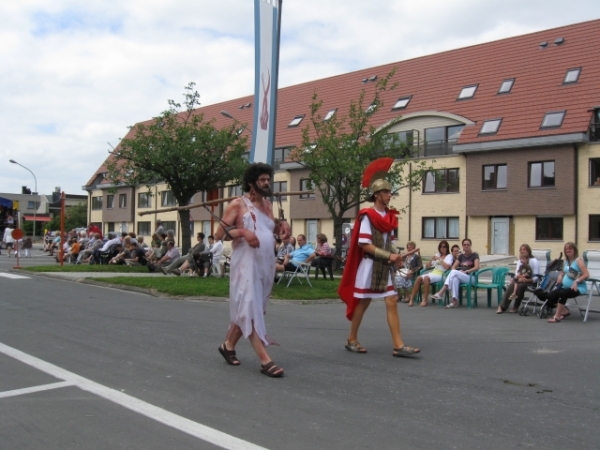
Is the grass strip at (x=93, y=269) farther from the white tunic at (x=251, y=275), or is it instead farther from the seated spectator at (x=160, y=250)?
the white tunic at (x=251, y=275)

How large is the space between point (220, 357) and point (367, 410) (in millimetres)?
2503

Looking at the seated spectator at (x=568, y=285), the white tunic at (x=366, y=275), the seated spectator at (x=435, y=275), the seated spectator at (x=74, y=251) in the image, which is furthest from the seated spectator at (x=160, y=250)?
the white tunic at (x=366, y=275)

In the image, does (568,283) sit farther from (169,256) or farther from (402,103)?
(402,103)

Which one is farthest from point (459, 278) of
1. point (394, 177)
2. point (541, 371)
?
point (394, 177)

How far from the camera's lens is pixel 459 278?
1402cm

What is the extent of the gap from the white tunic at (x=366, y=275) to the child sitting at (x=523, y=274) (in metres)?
5.65

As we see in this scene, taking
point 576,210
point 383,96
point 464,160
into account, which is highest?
point 383,96

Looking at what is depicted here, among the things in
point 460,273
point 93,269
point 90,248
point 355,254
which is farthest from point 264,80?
point 90,248

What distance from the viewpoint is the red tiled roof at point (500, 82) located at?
35.2m

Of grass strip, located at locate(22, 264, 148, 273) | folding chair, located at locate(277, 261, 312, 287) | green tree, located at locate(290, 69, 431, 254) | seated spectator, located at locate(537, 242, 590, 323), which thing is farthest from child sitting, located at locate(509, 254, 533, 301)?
grass strip, located at locate(22, 264, 148, 273)

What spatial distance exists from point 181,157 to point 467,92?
22690 mm

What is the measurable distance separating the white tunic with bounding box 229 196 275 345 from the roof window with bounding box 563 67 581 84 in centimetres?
3335

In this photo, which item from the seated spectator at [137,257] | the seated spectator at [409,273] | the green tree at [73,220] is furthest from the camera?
the green tree at [73,220]

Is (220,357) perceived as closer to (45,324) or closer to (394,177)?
(45,324)
